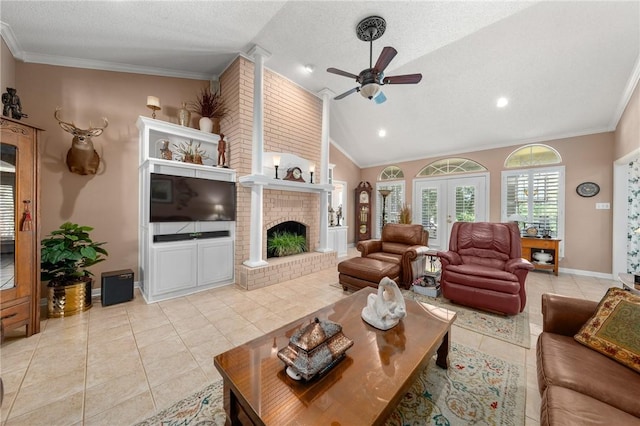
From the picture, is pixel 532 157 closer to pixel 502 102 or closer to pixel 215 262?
pixel 502 102

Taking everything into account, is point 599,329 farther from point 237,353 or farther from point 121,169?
point 121,169

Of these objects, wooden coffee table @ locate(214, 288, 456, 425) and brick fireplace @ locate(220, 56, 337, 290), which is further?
brick fireplace @ locate(220, 56, 337, 290)

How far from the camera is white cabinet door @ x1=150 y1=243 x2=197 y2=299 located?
297 cm

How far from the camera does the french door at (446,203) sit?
5.49 m

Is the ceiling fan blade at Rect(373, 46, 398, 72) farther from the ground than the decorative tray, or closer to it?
farther from the ground

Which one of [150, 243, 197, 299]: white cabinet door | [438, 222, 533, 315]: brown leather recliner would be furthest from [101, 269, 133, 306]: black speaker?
[438, 222, 533, 315]: brown leather recliner

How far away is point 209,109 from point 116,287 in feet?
9.28

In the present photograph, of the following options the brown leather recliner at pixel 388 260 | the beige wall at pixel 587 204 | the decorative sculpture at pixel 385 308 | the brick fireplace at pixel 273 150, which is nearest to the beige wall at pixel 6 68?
the brick fireplace at pixel 273 150

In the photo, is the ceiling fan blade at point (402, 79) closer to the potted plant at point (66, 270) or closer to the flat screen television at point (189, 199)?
the flat screen television at point (189, 199)

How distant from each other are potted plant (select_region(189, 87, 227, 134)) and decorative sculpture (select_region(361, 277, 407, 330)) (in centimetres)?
356

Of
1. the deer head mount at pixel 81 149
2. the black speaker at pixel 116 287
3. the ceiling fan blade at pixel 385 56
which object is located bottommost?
the black speaker at pixel 116 287

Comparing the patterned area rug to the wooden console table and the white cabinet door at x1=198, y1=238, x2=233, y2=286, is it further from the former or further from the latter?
the white cabinet door at x1=198, y1=238, x2=233, y2=286

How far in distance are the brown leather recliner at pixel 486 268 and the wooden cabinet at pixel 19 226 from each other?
4361 millimetres

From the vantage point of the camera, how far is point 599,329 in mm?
1357
